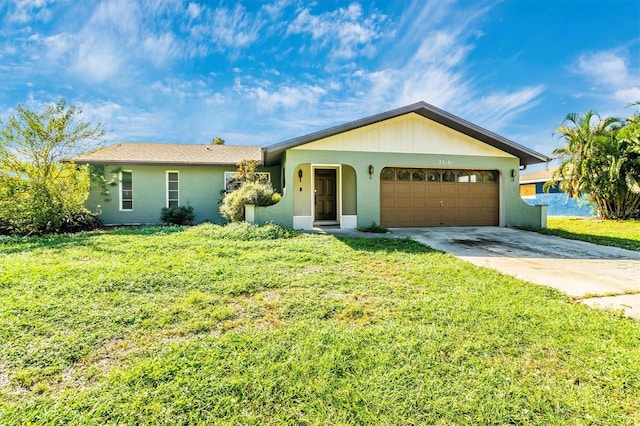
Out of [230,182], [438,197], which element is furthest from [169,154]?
[438,197]

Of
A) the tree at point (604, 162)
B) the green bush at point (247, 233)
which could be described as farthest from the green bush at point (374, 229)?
the tree at point (604, 162)

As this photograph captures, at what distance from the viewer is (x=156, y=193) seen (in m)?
13.2

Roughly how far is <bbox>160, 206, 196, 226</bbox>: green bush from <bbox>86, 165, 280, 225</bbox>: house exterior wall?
0.53 m

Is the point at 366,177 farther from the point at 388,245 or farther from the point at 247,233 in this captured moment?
the point at 247,233

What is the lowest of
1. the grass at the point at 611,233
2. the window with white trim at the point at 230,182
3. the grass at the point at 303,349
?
the grass at the point at 303,349

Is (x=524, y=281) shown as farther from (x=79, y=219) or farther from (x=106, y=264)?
(x=79, y=219)

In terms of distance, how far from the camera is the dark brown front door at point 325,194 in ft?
42.9

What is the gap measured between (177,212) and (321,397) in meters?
12.1

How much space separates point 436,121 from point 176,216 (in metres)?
11.5

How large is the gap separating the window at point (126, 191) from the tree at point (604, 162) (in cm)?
2223

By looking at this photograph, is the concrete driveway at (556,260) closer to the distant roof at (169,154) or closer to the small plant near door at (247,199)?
the small plant near door at (247,199)

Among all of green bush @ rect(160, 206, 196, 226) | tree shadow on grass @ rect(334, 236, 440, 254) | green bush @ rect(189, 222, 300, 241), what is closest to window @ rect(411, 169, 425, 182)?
tree shadow on grass @ rect(334, 236, 440, 254)

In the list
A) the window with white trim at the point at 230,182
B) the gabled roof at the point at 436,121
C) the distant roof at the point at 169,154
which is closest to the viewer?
the gabled roof at the point at 436,121

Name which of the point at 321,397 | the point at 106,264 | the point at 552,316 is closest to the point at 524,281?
the point at 552,316
